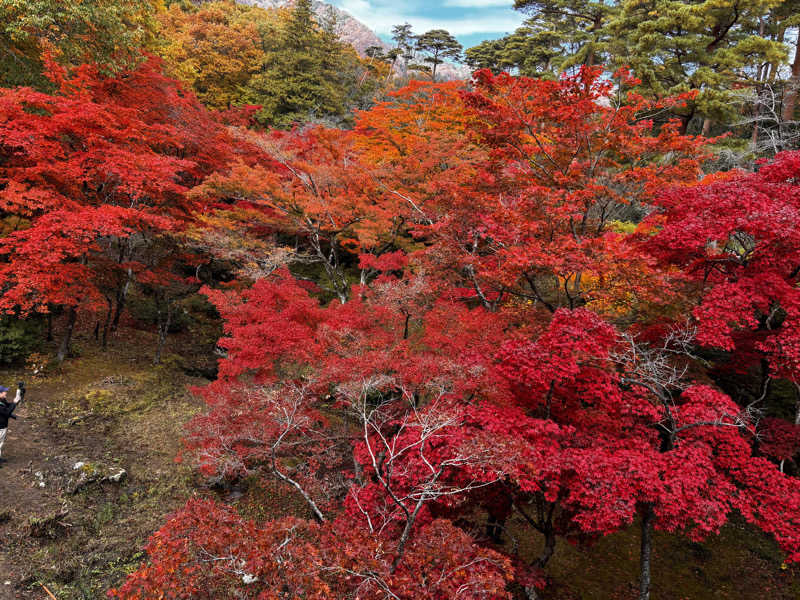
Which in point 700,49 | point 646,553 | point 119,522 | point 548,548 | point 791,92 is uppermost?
point 700,49

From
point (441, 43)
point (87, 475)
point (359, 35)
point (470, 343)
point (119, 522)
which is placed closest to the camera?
point (119, 522)

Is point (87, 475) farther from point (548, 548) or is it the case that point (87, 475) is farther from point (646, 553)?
point (646, 553)

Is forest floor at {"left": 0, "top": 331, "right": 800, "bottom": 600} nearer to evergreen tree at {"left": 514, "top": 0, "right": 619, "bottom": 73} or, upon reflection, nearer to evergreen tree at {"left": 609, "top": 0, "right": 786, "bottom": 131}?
evergreen tree at {"left": 609, "top": 0, "right": 786, "bottom": 131}

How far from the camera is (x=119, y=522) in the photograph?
26.3ft

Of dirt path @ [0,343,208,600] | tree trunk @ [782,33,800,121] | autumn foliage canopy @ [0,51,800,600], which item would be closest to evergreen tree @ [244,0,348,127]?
autumn foliage canopy @ [0,51,800,600]

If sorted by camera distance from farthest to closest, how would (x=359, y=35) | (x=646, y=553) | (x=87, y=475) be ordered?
(x=359, y=35) < (x=87, y=475) < (x=646, y=553)

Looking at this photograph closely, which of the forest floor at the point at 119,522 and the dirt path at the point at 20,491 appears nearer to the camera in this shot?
the dirt path at the point at 20,491

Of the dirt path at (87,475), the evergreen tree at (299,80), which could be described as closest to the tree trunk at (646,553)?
the dirt path at (87,475)

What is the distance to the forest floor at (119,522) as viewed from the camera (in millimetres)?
6926

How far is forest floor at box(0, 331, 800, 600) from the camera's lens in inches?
273

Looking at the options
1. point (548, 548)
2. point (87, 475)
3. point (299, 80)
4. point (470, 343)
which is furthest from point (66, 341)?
point (299, 80)

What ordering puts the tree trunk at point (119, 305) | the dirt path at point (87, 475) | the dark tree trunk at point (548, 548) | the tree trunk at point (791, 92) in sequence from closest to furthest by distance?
the dirt path at point (87, 475)
the dark tree trunk at point (548, 548)
the tree trunk at point (791, 92)
the tree trunk at point (119, 305)

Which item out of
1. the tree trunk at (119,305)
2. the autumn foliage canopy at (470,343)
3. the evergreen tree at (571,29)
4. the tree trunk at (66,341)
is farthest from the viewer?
the evergreen tree at (571,29)

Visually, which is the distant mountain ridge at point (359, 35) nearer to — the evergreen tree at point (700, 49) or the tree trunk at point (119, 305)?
the evergreen tree at point (700, 49)
